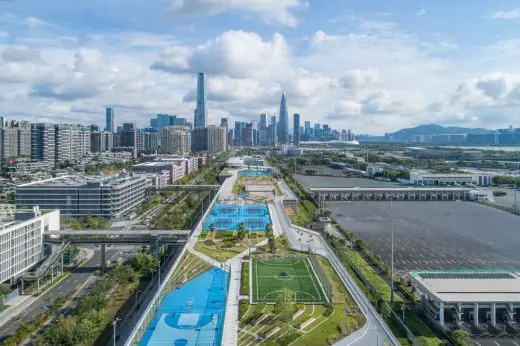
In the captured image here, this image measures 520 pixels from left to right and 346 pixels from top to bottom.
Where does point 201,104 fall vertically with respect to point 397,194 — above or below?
above

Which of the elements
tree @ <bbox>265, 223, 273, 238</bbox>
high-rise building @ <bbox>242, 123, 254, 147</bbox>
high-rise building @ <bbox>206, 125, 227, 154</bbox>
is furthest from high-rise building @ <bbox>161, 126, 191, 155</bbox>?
high-rise building @ <bbox>242, 123, 254, 147</bbox>

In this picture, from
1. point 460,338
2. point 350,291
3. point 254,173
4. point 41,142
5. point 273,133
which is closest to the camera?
point 460,338

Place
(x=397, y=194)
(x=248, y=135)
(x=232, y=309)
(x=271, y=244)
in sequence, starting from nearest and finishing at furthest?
(x=232, y=309) < (x=271, y=244) < (x=397, y=194) < (x=248, y=135)

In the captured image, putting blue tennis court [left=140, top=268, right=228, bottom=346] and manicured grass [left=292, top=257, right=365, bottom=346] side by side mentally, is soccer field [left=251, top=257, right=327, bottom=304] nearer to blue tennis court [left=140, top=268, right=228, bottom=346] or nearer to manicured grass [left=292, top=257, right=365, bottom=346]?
manicured grass [left=292, top=257, right=365, bottom=346]

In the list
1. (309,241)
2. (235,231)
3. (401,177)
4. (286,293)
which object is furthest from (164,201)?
(401,177)

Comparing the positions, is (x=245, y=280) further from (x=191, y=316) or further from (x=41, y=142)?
(x=41, y=142)

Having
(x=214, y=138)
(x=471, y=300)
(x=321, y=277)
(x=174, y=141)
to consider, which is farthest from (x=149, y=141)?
(x=471, y=300)

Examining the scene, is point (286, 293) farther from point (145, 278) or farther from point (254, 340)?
point (145, 278)
